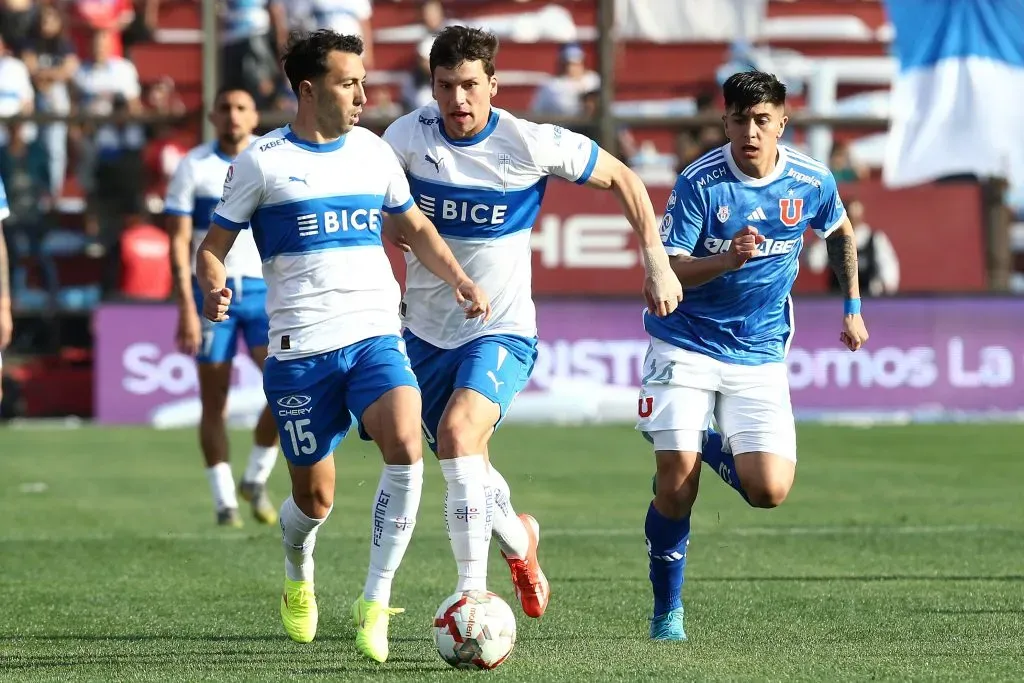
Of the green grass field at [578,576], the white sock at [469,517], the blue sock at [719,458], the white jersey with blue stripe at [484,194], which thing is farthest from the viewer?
the blue sock at [719,458]

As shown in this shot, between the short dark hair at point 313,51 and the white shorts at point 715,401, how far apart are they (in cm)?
180

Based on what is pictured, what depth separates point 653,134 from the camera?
20297 millimetres

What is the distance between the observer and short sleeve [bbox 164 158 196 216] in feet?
34.1

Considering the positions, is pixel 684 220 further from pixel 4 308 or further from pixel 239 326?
pixel 239 326

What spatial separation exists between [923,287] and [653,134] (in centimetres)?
379

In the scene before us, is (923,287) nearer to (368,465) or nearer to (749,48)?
(749,48)

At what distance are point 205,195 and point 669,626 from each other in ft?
16.1

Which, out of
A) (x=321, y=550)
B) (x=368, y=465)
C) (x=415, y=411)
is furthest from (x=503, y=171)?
(x=368, y=465)

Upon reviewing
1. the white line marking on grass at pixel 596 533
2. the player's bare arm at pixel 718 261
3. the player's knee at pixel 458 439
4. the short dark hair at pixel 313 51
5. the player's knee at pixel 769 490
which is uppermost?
the short dark hair at pixel 313 51

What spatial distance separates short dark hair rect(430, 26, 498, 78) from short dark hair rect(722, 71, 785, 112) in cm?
100

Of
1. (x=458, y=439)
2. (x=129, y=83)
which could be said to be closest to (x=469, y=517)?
(x=458, y=439)

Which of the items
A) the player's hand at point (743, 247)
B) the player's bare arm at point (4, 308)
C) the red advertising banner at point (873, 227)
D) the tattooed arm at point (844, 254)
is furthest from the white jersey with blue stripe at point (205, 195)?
the red advertising banner at point (873, 227)

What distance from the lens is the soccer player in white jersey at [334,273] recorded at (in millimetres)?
6410

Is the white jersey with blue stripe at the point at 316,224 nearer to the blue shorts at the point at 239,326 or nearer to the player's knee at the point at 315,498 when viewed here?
the player's knee at the point at 315,498
